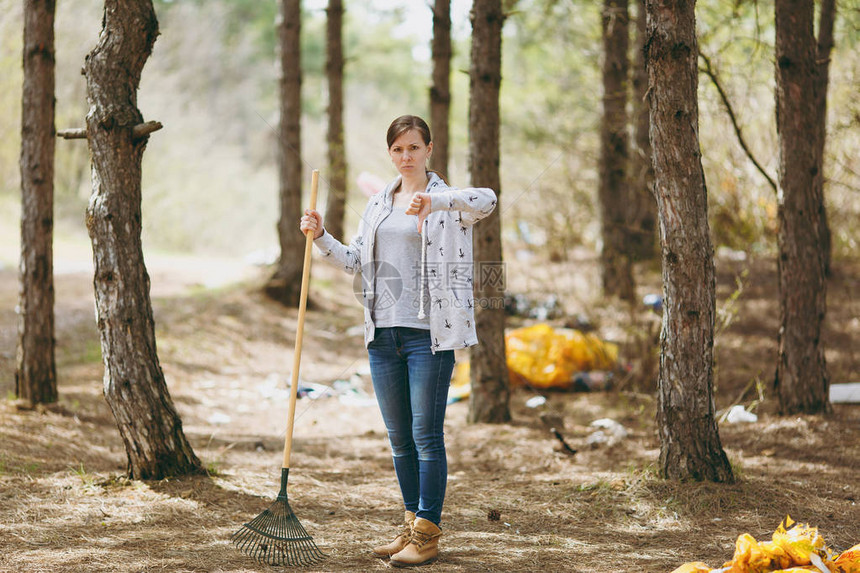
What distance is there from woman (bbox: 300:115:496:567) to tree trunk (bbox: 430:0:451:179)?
5098 mm

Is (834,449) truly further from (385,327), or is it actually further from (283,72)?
(283,72)

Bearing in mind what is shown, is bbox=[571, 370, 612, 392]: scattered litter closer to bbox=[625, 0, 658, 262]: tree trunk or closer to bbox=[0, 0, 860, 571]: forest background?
bbox=[0, 0, 860, 571]: forest background

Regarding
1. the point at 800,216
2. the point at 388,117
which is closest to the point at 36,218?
the point at 800,216

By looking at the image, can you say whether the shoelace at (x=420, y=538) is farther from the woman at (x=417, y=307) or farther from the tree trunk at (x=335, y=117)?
the tree trunk at (x=335, y=117)

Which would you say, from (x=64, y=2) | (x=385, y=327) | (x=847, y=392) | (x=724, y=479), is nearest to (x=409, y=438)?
(x=385, y=327)

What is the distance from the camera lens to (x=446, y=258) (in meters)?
3.23

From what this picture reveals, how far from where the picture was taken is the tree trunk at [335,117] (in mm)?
11844

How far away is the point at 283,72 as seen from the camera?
34.6 feet

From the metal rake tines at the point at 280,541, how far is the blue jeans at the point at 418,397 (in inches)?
20.4

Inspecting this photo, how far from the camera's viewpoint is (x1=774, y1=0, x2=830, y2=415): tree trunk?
5281 millimetres

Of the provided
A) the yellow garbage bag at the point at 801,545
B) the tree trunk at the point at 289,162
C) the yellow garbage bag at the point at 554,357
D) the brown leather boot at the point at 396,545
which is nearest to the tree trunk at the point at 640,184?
the yellow garbage bag at the point at 554,357

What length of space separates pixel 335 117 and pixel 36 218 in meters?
6.95

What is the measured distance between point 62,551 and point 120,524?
40 cm

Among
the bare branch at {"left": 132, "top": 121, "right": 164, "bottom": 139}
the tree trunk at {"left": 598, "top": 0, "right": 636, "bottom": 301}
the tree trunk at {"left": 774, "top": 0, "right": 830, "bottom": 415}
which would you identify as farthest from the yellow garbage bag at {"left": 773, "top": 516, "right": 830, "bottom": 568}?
the tree trunk at {"left": 598, "top": 0, "right": 636, "bottom": 301}
